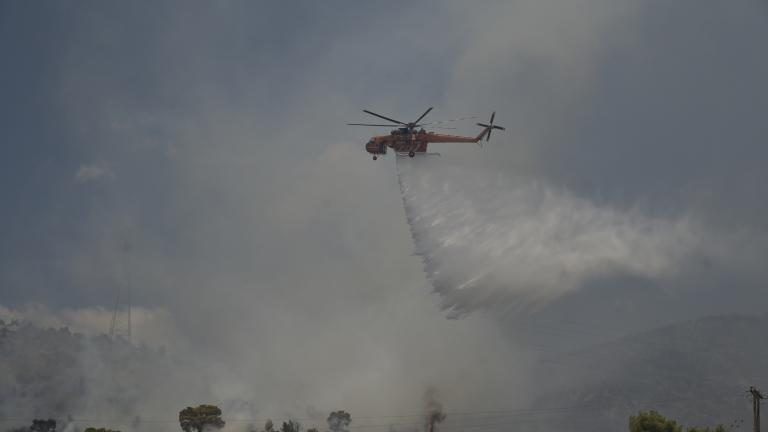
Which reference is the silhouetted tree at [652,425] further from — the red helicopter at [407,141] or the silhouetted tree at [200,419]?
the silhouetted tree at [200,419]

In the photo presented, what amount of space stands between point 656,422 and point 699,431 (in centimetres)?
742

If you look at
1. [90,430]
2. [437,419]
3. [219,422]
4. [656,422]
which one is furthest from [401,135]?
[437,419]

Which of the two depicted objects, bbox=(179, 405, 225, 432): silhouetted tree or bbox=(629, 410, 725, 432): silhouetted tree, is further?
bbox=(179, 405, 225, 432): silhouetted tree

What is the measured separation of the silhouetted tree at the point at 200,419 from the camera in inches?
6432

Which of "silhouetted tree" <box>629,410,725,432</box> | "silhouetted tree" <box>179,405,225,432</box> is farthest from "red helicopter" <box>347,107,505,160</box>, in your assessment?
"silhouetted tree" <box>179,405,225,432</box>

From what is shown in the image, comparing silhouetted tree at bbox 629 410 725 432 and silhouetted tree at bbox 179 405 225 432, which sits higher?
silhouetted tree at bbox 179 405 225 432

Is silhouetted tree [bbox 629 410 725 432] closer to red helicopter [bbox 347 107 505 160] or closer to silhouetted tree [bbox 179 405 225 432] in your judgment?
red helicopter [bbox 347 107 505 160]

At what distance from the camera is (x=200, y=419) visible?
6422 inches

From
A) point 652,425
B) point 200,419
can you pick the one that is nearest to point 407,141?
point 652,425

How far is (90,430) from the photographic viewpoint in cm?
12094

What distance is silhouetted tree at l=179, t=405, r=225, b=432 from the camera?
163m

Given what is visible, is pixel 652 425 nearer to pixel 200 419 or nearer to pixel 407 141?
pixel 407 141

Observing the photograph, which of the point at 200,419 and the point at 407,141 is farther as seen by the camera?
the point at 200,419

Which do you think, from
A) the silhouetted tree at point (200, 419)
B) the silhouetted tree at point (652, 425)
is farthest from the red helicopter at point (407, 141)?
the silhouetted tree at point (200, 419)
